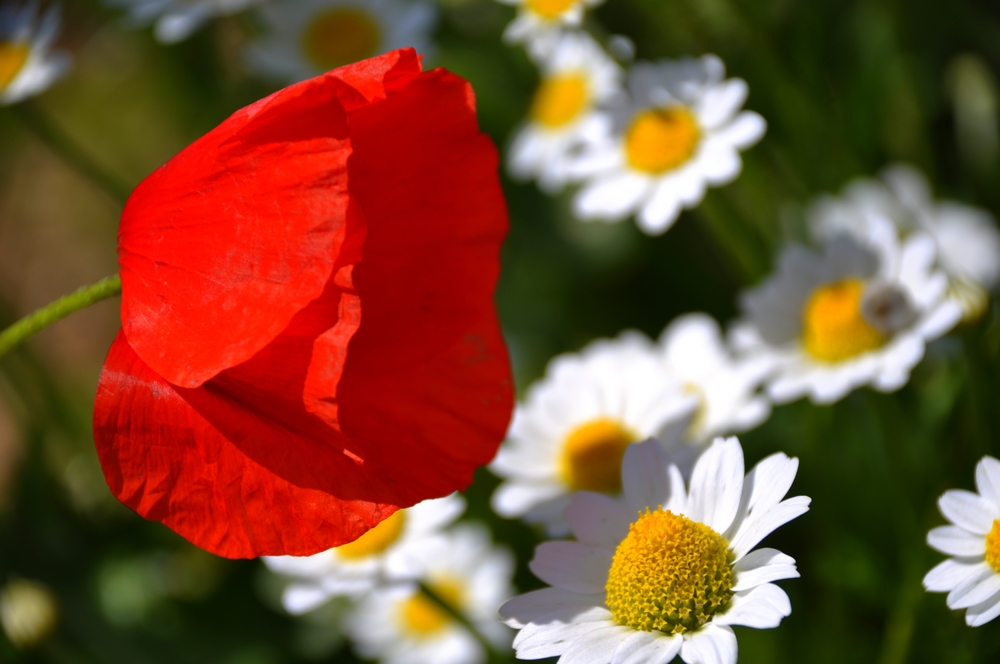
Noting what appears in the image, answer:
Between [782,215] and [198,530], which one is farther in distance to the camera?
[782,215]

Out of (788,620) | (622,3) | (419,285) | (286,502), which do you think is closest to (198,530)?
(286,502)

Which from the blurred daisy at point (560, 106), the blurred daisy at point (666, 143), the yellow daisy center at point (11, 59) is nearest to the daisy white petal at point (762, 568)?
the blurred daisy at point (666, 143)

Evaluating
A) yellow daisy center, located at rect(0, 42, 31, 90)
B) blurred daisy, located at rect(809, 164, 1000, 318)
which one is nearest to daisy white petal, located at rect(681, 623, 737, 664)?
blurred daisy, located at rect(809, 164, 1000, 318)

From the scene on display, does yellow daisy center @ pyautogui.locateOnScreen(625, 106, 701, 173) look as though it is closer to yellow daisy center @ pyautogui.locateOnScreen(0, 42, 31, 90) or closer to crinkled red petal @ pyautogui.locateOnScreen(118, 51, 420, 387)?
crinkled red petal @ pyautogui.locateOnScreen(118, 51, 420, 387)

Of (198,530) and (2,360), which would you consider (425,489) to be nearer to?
(198,530)

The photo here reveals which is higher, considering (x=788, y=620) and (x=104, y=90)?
(x=104, y=90)

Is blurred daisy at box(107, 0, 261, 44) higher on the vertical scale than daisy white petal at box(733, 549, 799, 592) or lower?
higher
